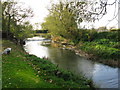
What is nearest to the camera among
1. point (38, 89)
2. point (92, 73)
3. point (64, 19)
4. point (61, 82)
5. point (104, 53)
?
point (38, 89)

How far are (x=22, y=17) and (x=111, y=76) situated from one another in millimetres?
20062

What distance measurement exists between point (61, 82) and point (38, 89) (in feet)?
5.31

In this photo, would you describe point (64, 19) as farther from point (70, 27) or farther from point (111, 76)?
point (111, 76)

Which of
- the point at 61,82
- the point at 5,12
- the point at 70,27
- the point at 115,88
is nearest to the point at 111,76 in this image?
the point at 115,88

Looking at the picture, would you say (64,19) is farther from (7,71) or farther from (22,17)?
(7,71)

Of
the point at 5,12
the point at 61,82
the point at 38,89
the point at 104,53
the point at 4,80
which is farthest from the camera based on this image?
the point at 5,12

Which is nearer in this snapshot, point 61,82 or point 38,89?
point 38,89

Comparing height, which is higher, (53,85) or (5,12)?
(5,12)

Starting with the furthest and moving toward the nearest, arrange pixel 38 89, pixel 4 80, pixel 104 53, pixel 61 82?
pixel 104 53 → pixel 61 82 → pixel 4 80 → pixel 38 89

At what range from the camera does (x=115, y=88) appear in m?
9.29

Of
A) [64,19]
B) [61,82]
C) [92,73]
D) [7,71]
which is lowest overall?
[92,73]

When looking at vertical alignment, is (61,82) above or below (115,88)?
above

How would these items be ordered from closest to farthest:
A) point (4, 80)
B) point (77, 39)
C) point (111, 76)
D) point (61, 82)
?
1. point (4, 80)
2. point (61, 82)
3. point (111, 76)
4. point (77, 39)

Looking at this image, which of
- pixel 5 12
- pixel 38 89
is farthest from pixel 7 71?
pixel 5 12
